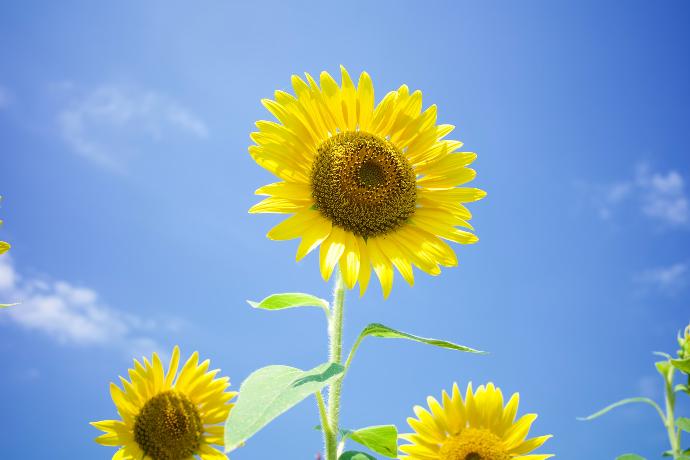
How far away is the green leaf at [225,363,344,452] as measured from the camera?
241 centimetres

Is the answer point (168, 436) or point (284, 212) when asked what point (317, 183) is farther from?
point (168, 436)

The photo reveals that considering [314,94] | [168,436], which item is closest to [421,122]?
[314,94]

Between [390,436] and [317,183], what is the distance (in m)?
1.50

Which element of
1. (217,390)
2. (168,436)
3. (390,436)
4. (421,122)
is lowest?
(390,436)

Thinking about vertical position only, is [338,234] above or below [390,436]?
above

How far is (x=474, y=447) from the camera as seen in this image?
13.5ft

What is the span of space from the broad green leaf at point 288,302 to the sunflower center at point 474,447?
147 cm

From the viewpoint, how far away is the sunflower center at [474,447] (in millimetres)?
4066

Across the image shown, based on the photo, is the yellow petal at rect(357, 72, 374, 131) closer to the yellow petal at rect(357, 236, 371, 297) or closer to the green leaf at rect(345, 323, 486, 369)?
the yellow petal at rect(357, 236, 371, 297)

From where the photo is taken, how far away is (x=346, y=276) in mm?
3357

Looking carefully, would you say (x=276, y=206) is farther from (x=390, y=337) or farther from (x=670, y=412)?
(x=670, y=412)

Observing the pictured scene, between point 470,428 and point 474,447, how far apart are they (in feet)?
0.49

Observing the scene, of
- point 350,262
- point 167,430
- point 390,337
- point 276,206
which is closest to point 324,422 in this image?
point 390,337

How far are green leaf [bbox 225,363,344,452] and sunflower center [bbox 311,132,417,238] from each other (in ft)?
3.76
